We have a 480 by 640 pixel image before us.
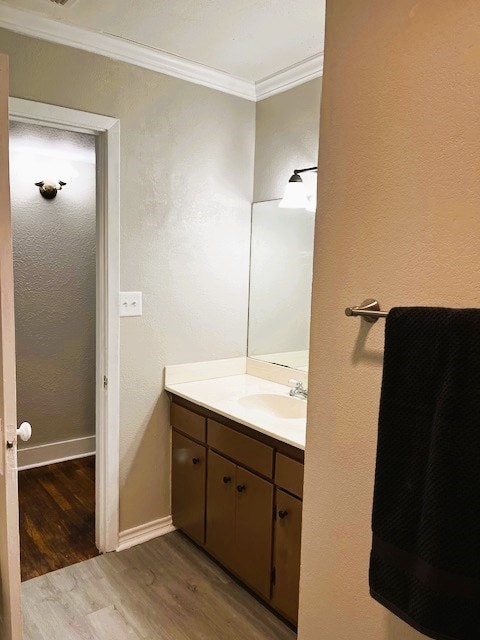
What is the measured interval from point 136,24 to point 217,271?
1235mm

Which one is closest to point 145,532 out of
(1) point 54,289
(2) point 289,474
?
(2) point 289,474

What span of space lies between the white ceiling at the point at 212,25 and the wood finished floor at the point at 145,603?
2.49 metres

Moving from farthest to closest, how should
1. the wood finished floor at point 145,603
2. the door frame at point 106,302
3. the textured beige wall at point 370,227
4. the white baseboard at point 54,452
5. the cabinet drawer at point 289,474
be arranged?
the white baseboard at point 54,452, the door frame at point 106,302, the wood finished floor at point 145,603, the cabinet drawer at point 289,474, the textured beige wall at point 370,227

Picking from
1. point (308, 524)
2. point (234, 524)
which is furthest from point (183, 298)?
point (308, 524)

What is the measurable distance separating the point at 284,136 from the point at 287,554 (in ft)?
6.64

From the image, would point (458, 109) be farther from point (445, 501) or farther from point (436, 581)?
point (436, 581)

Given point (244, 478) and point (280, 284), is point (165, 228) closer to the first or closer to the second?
point (280, 284)

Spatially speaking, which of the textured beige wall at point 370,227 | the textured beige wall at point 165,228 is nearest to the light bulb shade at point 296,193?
the textured beige wall at point 165,228

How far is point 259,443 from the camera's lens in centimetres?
204

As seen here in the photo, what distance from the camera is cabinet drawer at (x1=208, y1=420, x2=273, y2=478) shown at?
6.62 feet

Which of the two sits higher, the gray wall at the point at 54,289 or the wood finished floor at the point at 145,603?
the gray wall at the point at 54,289

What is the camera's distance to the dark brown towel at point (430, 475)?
0.80 metres

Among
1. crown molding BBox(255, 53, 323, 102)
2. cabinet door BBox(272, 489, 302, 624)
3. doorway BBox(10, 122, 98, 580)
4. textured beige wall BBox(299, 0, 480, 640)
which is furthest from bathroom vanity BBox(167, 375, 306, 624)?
crown molding BBox(255, 53, 323, 102)

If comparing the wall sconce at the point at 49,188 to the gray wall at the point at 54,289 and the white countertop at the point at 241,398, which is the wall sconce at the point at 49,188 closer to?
the gray wall at the point at 54,289
